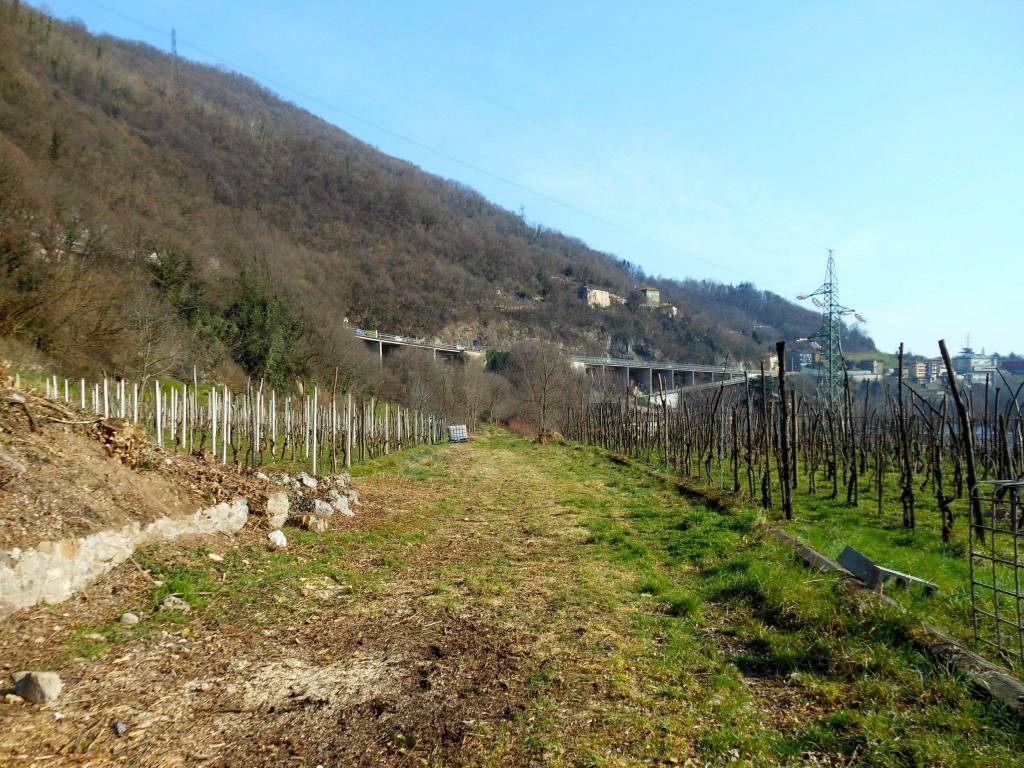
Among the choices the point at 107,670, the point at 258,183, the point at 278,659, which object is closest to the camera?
the point at 107,670

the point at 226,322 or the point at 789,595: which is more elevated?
the point at 226,322

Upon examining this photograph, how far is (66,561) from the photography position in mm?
4547

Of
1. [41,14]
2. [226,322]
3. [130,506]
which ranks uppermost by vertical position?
[41,14]

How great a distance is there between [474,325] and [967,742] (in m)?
72.9

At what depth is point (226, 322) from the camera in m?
34.9

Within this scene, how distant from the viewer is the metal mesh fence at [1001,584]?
3.85m

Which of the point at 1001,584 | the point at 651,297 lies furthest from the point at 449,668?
the point at 651,297

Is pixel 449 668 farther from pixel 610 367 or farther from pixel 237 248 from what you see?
pixel 610 367

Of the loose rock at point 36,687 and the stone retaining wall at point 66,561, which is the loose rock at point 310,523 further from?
the loose rock at point 36,687

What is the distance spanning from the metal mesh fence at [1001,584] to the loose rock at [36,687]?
5.52 meters

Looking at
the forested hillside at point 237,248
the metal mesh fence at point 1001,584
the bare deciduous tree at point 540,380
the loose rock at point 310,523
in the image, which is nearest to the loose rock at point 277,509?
the loose rock at point 310,523

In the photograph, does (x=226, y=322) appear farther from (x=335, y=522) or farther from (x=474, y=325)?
(x=474, y=325)

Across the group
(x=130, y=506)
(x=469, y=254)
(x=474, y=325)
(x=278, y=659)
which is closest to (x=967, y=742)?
(x=278, y=659)

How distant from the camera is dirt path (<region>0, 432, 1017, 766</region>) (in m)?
3.29
